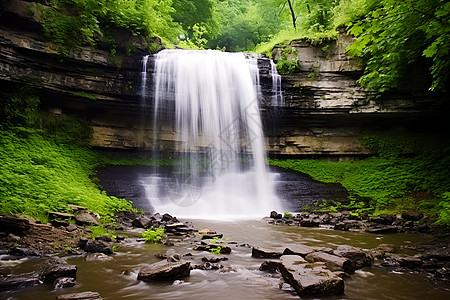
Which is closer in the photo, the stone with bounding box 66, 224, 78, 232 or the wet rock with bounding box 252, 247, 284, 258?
the wet rock with bounding box 252, 247, 284, 258

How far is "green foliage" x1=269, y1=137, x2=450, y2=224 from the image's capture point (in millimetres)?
10492

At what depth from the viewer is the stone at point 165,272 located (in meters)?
3.46

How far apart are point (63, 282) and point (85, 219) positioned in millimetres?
3518

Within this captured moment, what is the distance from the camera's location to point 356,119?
14.5 m

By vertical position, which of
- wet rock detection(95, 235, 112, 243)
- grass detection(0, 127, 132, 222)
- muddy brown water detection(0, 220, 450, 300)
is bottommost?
muddy brown water detection(0, 220, 450, 300)

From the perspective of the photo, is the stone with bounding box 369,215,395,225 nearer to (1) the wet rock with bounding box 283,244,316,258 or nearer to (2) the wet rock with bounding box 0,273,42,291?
(1) the wet rock with bounding box 283,244,316,258

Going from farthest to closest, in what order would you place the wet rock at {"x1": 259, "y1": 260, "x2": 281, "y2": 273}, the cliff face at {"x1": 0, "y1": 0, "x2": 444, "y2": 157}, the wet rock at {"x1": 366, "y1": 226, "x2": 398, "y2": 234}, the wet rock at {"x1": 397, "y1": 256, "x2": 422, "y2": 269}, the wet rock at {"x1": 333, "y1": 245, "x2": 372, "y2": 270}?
1. the cliff face at {"x1": 0, "y1": 0, "x2": 444, "y2": 157}
2. the wet rock at {"x1": 366, "y1": 226, "x2": 398, "y2": 234}
3. the wet rock at {"x1": 397, "y1": 256, "x2": 422, "y2": 269}
4. the wet rock at {"x1": 333, "y1": 245, "x2": 372, "y2": 270}
5. the wet rock at {"x1": 259, "y1": 260, "x2": 281, "y2": 273}

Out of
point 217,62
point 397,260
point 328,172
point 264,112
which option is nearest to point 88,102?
point 217,62

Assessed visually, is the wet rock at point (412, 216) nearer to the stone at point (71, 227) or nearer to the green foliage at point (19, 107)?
the stone at point (71, 227)

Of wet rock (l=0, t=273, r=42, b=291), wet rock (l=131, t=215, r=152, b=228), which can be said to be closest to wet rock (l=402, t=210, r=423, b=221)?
wet rock (l=131, t=215, r=152, b=228)

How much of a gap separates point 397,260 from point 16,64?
43.5 feet

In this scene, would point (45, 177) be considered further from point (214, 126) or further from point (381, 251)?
point (381, 251)

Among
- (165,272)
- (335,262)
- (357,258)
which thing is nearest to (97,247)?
(165,272)

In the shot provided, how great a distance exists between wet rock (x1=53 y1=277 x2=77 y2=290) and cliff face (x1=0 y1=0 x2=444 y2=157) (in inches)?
409
